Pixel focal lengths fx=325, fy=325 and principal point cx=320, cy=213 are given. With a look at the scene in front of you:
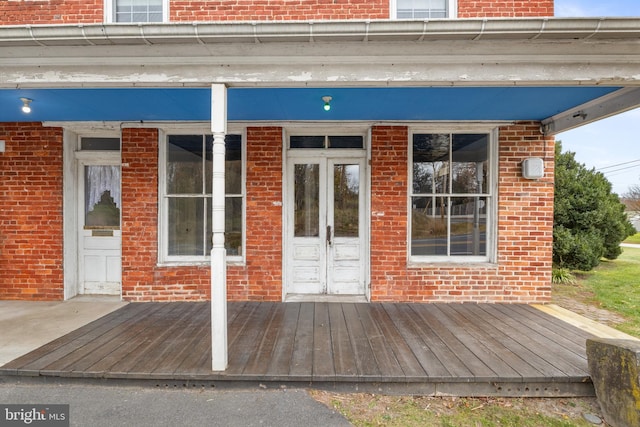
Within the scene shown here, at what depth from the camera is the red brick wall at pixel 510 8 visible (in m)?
4.41

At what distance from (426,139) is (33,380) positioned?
5.09 meters

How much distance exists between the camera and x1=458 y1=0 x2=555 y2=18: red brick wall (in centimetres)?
441

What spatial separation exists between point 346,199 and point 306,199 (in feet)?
1.96

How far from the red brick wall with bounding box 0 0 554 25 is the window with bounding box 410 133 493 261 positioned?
171 cm

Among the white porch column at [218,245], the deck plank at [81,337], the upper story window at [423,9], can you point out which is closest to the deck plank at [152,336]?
the deck plank at [81,337]

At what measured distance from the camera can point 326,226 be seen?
190 inches

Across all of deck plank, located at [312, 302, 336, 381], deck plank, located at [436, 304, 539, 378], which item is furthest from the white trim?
deck plank, located at [436, 304, 539, 378]

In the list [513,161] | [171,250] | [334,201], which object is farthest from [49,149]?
[513,161]

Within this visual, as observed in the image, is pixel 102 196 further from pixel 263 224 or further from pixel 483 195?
pixel 483 195

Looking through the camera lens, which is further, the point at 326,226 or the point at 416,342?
the point at 326,226

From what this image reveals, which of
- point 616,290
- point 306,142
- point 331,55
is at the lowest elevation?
point 616,290

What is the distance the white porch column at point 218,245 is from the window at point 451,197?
2.93 metres

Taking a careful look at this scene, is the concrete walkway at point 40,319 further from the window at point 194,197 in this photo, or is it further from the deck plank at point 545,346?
the deck plank at point 545,346

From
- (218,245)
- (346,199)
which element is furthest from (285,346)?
(346,199)
